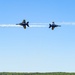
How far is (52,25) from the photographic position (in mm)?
192125

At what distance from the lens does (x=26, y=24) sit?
192000mm

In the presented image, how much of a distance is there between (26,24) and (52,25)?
1522 cm
